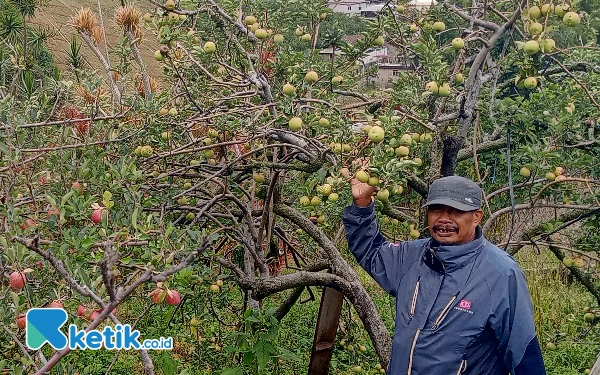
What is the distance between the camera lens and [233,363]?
327cm

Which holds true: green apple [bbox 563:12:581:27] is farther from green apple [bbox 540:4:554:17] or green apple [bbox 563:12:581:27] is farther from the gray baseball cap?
the gray baseball cap

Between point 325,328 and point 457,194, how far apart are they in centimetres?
156

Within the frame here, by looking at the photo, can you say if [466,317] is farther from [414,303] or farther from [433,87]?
[433,87]

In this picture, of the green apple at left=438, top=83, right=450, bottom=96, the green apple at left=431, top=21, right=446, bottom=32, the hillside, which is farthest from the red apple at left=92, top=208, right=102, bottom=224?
the hillside

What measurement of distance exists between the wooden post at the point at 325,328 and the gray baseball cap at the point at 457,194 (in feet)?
4.52

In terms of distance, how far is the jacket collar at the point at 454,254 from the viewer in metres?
1.72

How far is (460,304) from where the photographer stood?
1671mm

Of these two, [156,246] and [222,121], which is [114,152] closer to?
A: [222,121]

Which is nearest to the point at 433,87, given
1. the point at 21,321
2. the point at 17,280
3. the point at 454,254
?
the point at 454,254

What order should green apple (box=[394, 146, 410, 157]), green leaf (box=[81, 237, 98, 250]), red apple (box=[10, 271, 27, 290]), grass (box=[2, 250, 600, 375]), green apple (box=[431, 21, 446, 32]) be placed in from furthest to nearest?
grass (box=[2, 250, 600, 375]) < green apple (box=[431, 21, 446, 32]) < green apple (box=[394, 146, 410, 157]) < green leaf (box=[81, 237, 98, 250]) < red apple (box=[10, 271, 27, 290])

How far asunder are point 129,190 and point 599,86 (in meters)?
1.72

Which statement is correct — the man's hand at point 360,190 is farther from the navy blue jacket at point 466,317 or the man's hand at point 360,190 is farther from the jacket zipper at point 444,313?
the jacket zipper at point 444,313

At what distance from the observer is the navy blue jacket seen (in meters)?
1.64

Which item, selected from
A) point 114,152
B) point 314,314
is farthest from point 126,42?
point 314,314
